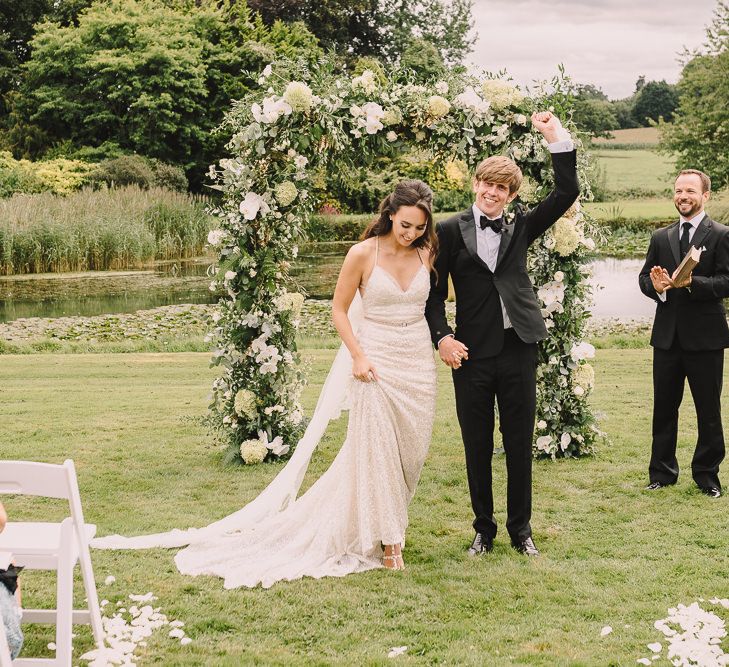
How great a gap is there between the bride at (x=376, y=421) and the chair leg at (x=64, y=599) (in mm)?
1423

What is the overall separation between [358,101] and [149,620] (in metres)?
4.29

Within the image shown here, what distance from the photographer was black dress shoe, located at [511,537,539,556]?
17.6 ft

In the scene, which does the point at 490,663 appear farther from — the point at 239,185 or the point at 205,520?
the point at 239,185

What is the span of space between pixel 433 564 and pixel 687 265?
8.01ft

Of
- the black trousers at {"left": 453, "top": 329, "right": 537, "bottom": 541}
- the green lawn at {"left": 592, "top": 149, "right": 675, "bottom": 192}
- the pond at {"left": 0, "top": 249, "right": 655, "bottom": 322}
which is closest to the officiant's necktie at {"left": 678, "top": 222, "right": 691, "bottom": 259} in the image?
the black trousers at {"left": 453, "top": 329, "right": 537, "bottom": 541}

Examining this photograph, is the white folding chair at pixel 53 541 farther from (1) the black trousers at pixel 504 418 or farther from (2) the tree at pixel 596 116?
(2) the tree at pixel 596 116

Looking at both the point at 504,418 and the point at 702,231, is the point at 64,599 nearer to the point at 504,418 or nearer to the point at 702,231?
the point at 504,418

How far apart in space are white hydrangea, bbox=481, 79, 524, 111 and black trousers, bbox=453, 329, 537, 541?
2613 millimetres

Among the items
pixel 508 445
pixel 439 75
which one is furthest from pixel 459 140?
pixel 508 445

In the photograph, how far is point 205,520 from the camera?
6.16 metres

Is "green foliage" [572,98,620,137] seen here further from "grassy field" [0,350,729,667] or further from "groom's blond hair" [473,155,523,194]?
"groom's blond hair" [473,155,523,194]

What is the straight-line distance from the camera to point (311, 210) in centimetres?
762

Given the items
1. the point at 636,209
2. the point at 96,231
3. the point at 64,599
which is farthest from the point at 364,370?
the point at 636,209

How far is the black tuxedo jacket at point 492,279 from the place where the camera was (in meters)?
5.09
